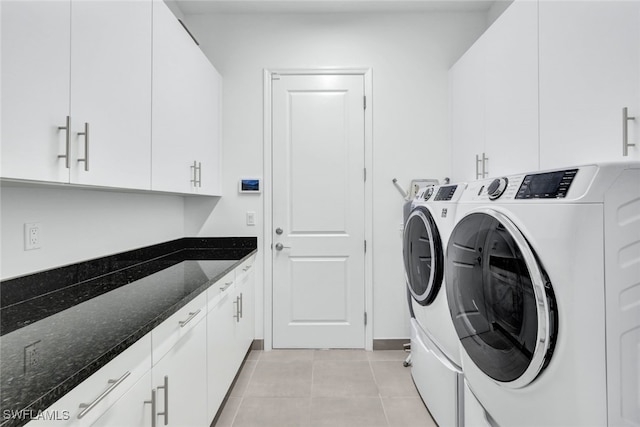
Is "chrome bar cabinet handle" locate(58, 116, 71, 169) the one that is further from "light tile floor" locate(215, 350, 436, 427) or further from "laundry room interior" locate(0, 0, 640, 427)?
"light tile floor" locate(215, 350, 436, 427)

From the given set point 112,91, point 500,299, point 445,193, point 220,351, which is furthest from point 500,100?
point 220,351

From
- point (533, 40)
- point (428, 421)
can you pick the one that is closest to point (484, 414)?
point (428, 421)

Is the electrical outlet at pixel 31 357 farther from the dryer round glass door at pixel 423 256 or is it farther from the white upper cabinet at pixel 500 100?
the white upper cabinet at pixel 500 100

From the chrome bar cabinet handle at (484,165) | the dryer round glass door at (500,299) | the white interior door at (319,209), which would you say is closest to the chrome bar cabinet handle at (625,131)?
the dryer round glass door at (500,299)

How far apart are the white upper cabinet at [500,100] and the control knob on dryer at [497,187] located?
661mm

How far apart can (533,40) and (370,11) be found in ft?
5.03

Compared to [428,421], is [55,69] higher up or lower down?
higher up

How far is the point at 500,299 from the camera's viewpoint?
1.21 metres

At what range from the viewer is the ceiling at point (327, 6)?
2.80 metres

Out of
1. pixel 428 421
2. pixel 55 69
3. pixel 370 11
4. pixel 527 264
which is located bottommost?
pixel 428 421

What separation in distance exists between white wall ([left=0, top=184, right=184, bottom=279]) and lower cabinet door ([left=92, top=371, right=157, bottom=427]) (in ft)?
2.32

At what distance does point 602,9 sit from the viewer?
53.8 inches

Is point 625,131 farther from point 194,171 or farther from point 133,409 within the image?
point 194,171

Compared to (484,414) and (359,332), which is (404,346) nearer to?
(359,332)
